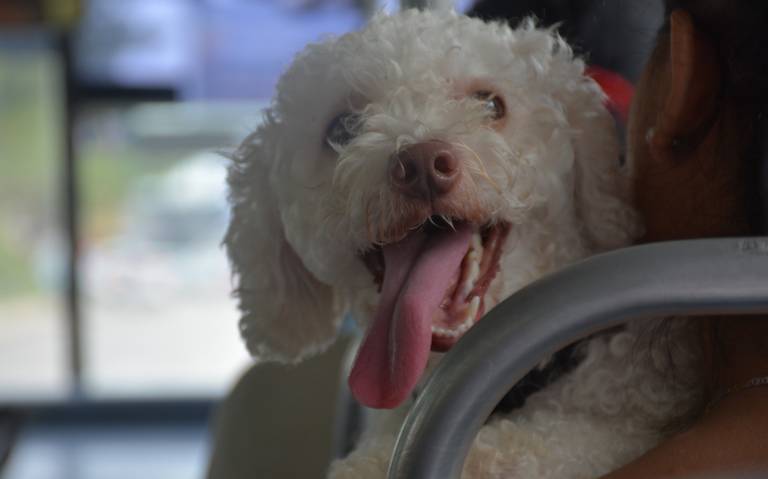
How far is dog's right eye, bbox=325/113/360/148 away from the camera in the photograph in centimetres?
87

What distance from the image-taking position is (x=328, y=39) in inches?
36.9

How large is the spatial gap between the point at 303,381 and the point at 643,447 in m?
0.75

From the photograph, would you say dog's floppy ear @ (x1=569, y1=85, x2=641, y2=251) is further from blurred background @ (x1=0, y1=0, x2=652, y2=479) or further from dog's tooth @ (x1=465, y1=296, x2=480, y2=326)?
blurred background @ (x1=0, y1=0, x2=652, y2=479)

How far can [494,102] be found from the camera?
2.84 feet

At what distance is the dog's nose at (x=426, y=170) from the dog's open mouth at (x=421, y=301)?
4cm

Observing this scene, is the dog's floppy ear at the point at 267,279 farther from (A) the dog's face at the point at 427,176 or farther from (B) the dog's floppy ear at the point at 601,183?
(B) the dog's floppy ear at the point at 601,183

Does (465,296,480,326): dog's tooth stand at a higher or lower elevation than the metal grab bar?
higher

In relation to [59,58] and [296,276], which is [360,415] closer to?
[296,276]

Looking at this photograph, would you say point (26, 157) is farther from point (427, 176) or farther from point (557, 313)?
point (557, 313)

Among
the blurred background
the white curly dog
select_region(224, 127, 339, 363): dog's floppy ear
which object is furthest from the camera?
the blurred background

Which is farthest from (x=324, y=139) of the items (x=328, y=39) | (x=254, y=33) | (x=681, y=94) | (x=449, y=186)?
(x=254, y=33)

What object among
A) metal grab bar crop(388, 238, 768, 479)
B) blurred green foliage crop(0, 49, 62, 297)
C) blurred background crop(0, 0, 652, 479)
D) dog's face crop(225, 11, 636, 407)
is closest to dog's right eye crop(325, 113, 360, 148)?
dog's face crop(225, 11, 636, 407)

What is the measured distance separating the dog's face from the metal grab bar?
0.76 ft

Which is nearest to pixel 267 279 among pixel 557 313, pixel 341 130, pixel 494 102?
pixel 341 130
